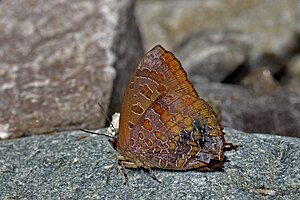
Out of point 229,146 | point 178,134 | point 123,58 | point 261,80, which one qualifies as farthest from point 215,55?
point 178,134

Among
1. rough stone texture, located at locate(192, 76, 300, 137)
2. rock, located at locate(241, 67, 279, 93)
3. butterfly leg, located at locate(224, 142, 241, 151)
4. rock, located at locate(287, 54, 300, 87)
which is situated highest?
rock, located at locate(287, 54, 300, 87)

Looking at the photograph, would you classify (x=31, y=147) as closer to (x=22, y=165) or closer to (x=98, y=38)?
(x=22, y=165)

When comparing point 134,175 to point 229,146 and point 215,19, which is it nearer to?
point 229,146

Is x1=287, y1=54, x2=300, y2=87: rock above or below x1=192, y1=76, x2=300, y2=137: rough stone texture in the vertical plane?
above

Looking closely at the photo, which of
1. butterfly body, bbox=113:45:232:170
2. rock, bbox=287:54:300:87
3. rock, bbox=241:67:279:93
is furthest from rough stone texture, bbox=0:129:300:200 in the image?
rock, bbox=287:54:300:87

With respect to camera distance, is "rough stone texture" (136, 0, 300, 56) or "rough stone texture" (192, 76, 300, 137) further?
"rough stone texture" (136, 0, 300, 56)

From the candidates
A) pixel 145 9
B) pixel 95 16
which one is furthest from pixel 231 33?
pixel 95 16

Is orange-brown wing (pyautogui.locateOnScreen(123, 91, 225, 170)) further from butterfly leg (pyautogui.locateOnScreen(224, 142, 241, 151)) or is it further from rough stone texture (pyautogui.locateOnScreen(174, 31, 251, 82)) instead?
rough stone texture (pyautogui.locateOnScreen(174, 31, 251, 82))
